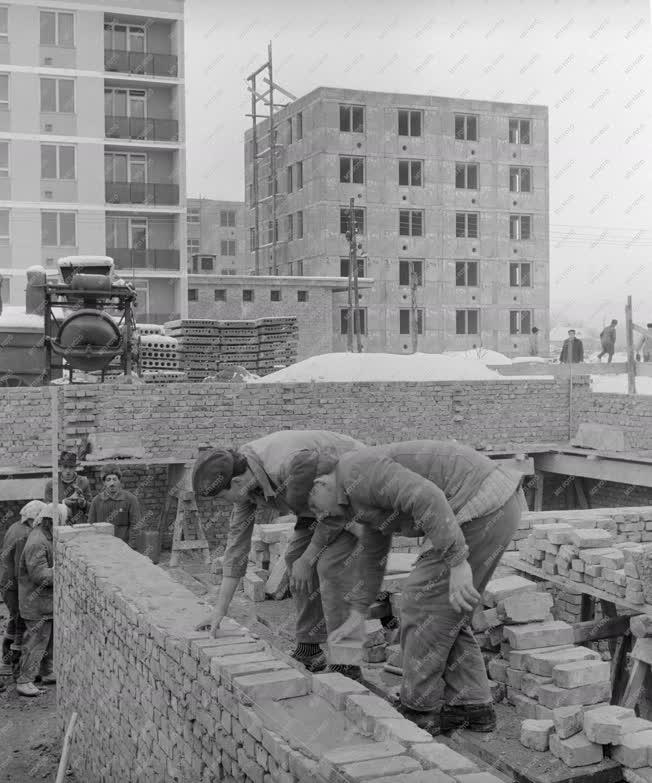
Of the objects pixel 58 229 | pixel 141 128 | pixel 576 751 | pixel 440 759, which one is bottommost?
pixel 576 751

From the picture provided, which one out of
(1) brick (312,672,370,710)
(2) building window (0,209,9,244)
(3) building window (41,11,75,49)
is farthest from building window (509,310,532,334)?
(1) brick (312,672,370,710)

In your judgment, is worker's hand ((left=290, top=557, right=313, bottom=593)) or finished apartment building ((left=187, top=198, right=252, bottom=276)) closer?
worker's hand ((left=290, top=557, right=313, bottom=593))

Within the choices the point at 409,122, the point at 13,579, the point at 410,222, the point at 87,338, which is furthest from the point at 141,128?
the point at 13,579

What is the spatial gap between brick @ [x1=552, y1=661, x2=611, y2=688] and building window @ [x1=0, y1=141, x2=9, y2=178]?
27.5 m

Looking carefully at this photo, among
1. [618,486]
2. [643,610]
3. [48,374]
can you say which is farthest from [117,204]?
[643,610]

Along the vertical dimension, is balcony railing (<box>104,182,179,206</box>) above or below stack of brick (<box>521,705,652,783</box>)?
above

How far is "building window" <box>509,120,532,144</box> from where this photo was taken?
41.3 meters

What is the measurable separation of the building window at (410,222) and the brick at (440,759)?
124 ft

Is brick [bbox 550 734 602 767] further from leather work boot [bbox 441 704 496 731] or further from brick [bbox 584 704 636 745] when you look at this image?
leather work boot [bbox 441 704 496 731]

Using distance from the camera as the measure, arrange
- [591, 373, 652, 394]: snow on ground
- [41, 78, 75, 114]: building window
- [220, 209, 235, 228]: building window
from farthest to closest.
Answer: [220, 209, 235, 228]: building window < [41, 78, 75, 114]: building window < [591, 373, 652, 394]: snow on ground

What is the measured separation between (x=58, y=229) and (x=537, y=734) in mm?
27617

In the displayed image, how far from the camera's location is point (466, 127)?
4069cm

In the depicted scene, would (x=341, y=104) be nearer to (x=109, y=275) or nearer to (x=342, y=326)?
(x=342, y=326)

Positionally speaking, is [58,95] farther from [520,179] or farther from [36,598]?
[36,598]
